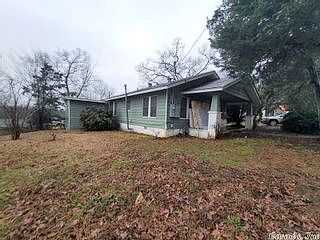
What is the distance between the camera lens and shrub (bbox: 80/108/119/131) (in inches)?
782

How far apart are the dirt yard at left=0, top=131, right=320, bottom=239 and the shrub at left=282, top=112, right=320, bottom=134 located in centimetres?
1268

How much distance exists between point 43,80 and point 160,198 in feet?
94.2

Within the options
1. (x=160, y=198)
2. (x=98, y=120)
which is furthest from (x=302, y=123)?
(x=160, y=198)

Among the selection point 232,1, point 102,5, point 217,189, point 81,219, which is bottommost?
point 81,219

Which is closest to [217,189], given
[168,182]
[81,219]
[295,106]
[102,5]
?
[168,182]

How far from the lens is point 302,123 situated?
63.3 feet

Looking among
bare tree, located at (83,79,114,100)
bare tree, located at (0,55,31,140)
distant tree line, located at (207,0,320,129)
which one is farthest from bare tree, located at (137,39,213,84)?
distant tree line, located at (207,0,320,129)

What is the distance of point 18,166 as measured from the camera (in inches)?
326

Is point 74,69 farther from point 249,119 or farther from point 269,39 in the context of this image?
point 269,39

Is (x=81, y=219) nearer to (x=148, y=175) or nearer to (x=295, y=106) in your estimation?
(x=148, y=175)

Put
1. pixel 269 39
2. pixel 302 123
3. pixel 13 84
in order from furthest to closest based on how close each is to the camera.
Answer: pixel 13 84
pixel 302 123
pixel 269 39

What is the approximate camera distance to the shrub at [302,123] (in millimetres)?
19219

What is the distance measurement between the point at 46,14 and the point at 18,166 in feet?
43.7

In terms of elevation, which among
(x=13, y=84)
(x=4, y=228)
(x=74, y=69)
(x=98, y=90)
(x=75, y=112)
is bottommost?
(x=4, y=228)
